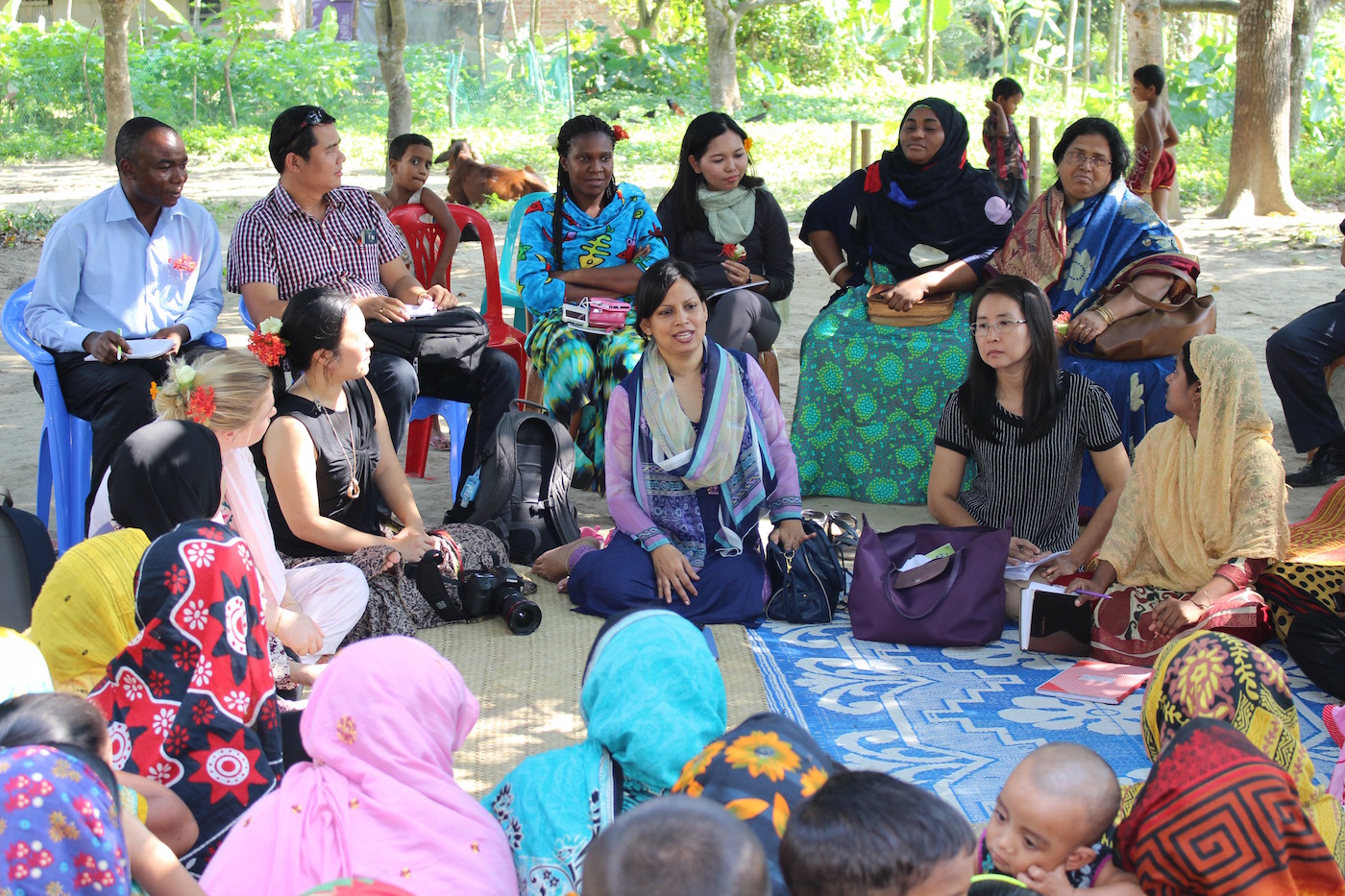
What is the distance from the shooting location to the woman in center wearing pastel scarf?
3.96 meters

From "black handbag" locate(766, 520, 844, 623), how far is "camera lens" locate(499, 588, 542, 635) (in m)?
0.80

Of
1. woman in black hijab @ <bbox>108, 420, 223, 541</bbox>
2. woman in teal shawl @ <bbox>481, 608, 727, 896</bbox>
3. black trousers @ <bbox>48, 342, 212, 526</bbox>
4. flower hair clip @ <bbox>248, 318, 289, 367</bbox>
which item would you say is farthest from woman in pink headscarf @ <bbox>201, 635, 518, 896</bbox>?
black trousers @ <bbox>48, 342, 212, 526</bbox>

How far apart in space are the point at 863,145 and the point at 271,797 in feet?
29.4

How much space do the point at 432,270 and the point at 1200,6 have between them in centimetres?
874

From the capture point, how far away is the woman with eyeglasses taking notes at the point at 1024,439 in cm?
386

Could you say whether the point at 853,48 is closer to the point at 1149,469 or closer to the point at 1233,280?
the point at 1233,280

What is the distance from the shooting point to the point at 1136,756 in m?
3.00

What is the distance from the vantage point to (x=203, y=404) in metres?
3.07

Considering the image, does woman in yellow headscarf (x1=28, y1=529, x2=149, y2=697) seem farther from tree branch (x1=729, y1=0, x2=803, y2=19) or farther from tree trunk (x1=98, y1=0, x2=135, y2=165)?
tree branch (x1=729, y1=0, x2=803, y2=19)

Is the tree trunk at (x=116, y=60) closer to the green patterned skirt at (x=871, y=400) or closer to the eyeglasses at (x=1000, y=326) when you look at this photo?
the green patterned skirt at (x=871, y=400)

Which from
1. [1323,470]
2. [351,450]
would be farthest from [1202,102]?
[351,450]

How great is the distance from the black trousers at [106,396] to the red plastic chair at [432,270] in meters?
1.41

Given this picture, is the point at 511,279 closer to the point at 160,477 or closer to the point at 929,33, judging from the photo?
the point at 160,477

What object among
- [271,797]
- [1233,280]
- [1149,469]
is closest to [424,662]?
[271,797]
